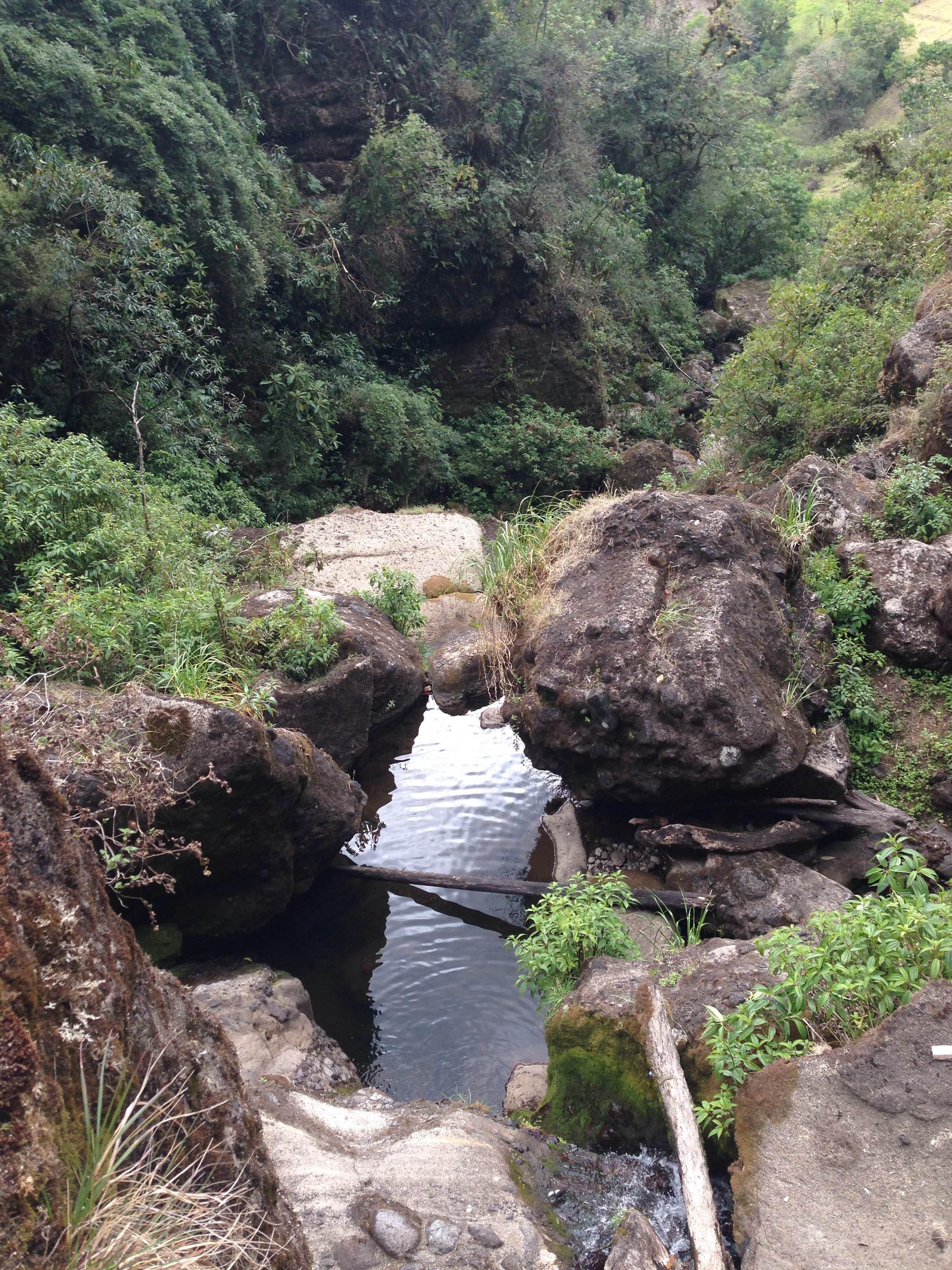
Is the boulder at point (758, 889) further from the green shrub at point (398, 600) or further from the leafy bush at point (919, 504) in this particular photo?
the green shrub at point (398, 600)

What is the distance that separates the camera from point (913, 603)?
7.05 m

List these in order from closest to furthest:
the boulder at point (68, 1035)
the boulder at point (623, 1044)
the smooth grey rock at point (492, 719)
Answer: the boulder at point (68, 1035)
the boulder at point (623, 1044)
the smooth grey rock at point (492, 719)

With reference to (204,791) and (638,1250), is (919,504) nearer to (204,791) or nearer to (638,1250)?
(204,791)

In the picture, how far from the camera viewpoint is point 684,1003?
13.8ft

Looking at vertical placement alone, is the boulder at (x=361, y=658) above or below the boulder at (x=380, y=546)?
above

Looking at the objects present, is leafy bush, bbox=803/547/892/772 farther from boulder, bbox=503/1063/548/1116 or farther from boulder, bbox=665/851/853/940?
boulder, bbox=503/1063/548/1116

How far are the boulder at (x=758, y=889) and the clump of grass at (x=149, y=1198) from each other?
13.1ft

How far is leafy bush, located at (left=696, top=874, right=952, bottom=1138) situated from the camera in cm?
343

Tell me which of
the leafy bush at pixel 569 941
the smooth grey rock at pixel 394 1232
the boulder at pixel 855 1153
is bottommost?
the leafy bush at pixel 569 941

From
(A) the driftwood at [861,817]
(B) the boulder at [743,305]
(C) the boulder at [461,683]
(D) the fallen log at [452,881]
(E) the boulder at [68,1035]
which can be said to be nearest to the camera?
(E) the boulder at [68,1035]

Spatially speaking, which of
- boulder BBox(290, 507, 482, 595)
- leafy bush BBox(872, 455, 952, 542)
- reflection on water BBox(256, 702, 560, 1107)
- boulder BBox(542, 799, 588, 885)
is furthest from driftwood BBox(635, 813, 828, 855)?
boulder BBox(290, 507, 482, 595)

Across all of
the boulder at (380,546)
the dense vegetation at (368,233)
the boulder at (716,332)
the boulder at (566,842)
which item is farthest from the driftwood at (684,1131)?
the boulder at (716,332)

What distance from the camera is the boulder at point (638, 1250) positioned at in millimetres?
3246

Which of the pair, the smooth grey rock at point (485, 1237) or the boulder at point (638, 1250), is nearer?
the boulder at point (638, 1250)
